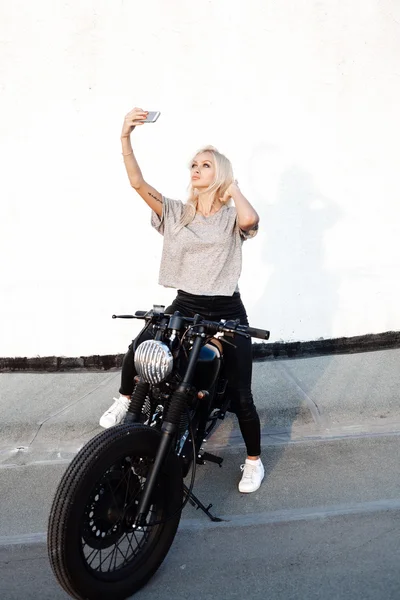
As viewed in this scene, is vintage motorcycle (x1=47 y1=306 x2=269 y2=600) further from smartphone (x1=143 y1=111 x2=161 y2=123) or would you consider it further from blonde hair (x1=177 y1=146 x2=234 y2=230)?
smartphone (x1=143 y1=111 x2=161 y2=123)

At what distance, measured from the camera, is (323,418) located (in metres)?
4.25

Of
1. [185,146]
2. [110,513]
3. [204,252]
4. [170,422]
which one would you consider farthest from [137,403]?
[185,146]

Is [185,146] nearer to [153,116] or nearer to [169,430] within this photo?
[153,116]

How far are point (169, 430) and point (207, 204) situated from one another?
134 centimetres

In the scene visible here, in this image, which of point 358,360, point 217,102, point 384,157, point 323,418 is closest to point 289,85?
point 217,102

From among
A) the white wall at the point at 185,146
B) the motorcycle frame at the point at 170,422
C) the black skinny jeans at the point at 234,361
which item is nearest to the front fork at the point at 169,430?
the motorcycle frame at the point at 170,422

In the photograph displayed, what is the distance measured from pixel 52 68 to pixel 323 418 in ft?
10.8

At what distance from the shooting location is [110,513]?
2453 millimetres

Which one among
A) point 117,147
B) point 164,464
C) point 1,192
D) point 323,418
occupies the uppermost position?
point 117,147

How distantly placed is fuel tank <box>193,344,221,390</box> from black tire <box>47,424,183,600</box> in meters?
0.46

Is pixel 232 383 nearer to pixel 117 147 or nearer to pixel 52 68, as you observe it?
pixel 117 147

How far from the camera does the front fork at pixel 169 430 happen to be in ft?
8.21

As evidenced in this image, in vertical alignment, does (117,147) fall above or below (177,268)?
above

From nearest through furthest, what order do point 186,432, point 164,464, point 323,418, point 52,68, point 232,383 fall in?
point 164,464 < point 186,432 < point 232,383 < point 323,418 < point 52,68
